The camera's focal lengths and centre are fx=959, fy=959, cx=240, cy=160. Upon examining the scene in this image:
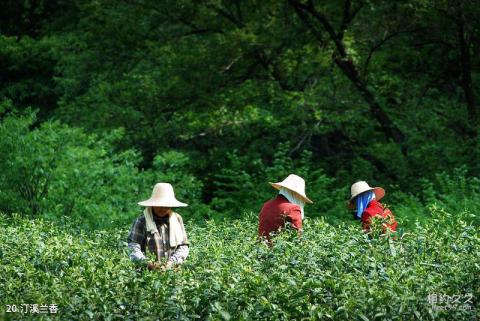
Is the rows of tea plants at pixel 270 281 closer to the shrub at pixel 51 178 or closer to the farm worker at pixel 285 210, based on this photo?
the farm worker at pixel 285 210

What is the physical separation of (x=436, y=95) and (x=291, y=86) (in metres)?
3.18

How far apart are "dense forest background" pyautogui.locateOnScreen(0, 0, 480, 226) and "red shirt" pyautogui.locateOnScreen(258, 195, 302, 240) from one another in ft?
22.1

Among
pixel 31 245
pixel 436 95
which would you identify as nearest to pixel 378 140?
Result: pixel 436 95

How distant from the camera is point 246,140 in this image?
20.7 m

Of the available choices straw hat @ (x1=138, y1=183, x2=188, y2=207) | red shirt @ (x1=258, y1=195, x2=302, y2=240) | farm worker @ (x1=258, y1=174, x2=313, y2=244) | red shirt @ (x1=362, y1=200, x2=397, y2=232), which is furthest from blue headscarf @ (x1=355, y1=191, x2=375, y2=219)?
straw hat @ (x1=138, y1=183, x2=188, y2=207)

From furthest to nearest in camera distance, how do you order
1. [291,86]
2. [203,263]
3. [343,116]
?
[291,86] < [343,116] < [203,263]

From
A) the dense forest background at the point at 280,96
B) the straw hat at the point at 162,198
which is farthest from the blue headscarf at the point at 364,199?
the dense forest background at the point at 280,96

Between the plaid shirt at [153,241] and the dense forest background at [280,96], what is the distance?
725 centimetres

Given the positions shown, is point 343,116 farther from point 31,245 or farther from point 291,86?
point 31,245

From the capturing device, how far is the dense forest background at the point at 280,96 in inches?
681

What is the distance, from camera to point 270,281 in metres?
6.26

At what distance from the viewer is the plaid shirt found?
25.4ft

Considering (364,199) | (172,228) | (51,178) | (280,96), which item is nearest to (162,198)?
(172,228)

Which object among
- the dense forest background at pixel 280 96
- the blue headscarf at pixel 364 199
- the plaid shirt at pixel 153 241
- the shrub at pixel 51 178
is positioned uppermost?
the dense forest background at pixel 280 96
